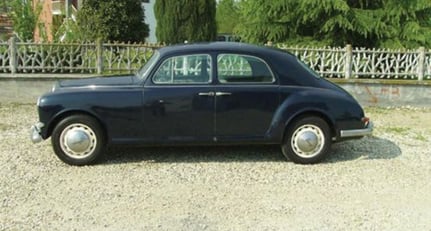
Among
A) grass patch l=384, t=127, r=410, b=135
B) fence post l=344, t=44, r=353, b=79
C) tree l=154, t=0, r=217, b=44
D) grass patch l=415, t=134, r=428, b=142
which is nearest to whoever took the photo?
grass patch l=415, t=134, r=428, b=142

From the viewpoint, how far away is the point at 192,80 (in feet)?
19.3

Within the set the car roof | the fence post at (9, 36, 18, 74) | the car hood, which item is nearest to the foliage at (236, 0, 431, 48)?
the fence post at (9, 36, 18, 74)

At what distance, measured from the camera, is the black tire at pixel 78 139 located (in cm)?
573

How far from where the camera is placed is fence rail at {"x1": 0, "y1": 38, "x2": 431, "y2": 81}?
1017cm

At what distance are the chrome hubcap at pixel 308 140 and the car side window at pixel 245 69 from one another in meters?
0.75

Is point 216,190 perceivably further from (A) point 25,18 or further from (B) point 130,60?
(A) point 25,18

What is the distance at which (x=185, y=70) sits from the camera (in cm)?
596

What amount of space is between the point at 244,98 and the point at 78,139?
2.07 metres

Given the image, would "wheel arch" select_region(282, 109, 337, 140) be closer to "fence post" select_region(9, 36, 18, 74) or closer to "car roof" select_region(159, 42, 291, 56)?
"car roof" select_region(159, 42, 291, 56)

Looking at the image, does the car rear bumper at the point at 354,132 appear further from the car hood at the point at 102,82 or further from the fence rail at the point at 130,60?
the fence rail at the point at 130,60

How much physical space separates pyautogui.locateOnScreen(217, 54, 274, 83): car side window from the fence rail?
456 centimetres

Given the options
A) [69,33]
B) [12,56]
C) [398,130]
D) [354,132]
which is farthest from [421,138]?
[69,33]

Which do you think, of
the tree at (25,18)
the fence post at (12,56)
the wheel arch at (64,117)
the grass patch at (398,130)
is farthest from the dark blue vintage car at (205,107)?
the tree at (25,18)

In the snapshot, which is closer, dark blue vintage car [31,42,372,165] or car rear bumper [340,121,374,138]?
dark blue vintage car [31,42,372,165]
